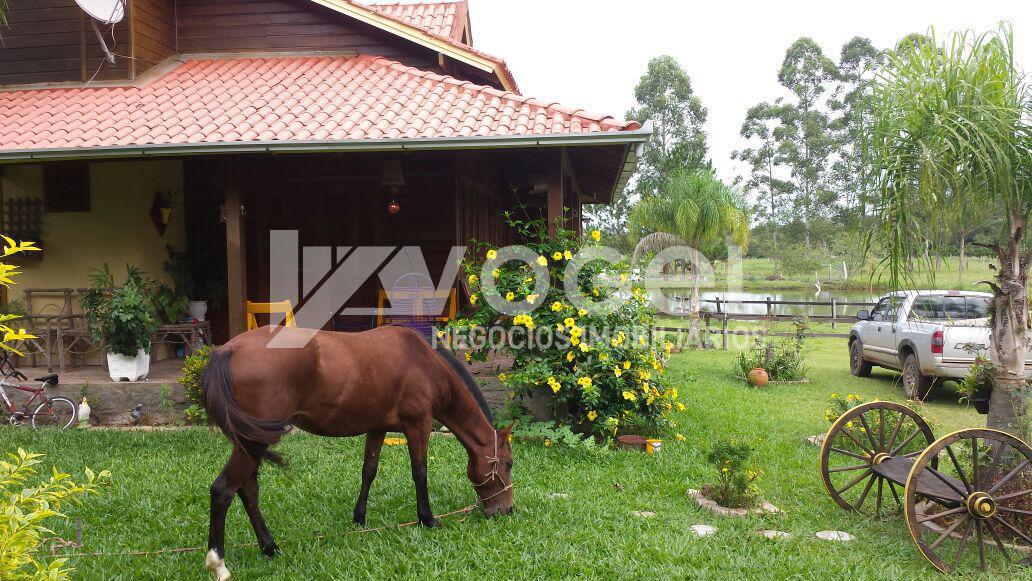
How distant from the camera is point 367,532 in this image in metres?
4.54

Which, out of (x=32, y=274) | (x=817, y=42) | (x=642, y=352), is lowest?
(x=642, y=352)

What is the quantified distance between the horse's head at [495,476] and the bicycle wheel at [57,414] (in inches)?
210

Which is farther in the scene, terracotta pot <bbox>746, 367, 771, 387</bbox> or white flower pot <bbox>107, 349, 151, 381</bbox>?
terracotta pot <bbox>746, 367, 771, 387</bbox>

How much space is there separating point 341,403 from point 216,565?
1.15 meters

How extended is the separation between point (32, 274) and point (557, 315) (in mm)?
7136

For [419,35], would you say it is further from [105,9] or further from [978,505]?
[978,505]

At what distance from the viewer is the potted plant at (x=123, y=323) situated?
728cm

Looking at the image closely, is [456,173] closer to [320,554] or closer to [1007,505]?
[320,554]

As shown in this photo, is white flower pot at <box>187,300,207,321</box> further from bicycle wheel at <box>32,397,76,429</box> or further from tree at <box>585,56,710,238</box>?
tree at <box>585,56,710,238</box>

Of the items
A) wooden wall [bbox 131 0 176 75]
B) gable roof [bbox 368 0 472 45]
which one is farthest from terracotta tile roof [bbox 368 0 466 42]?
wooden wall [bbox 131 0 176 75]

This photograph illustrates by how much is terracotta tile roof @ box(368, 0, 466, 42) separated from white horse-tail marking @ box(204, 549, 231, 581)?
33.3 ft

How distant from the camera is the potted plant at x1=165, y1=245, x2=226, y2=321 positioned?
29.6ft

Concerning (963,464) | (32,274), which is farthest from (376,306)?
(963,464)

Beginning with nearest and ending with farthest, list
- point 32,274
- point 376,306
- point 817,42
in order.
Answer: point 32,274
point 376,306
point 817,42
